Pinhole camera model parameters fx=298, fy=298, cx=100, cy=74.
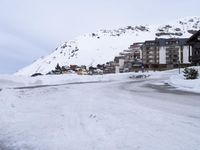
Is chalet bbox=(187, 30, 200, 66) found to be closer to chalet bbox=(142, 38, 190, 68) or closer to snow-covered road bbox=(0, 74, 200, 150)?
snow-covered road bbox=(0, 74, 200, 150)

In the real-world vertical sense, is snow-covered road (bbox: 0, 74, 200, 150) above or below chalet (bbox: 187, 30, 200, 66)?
below

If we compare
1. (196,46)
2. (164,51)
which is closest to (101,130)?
(196,46)

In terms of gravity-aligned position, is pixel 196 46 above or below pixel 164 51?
below

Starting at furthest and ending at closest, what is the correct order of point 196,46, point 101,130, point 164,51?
1. point 164,51
2. point 196,46
3. point 101,130

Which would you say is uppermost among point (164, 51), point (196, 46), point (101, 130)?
point (164, 51)

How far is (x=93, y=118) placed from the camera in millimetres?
8648

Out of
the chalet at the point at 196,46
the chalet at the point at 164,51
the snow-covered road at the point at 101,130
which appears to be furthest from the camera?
the chalet at the point at 164,51

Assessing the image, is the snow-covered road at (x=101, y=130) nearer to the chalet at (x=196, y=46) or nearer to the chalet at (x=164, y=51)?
the chalet at (x=196, y=46)

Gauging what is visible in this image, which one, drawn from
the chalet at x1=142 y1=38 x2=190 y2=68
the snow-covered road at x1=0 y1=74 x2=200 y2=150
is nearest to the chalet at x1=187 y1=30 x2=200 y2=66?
the snow-covered road at x1=0 y1=74 x2=200 y2=150

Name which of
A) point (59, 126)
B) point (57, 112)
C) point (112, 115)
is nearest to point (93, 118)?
point (112, 115)

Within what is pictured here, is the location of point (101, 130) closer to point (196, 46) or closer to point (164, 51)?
point (196, 46)

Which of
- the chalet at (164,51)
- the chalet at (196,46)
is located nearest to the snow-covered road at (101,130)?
the chalet at (196,46)

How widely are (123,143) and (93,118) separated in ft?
9.35

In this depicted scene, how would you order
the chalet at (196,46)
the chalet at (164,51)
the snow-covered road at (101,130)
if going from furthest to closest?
1. the chalet at (164,51)
2. the chalet at (196,46)
3. the snow-covered road at (101,130)
